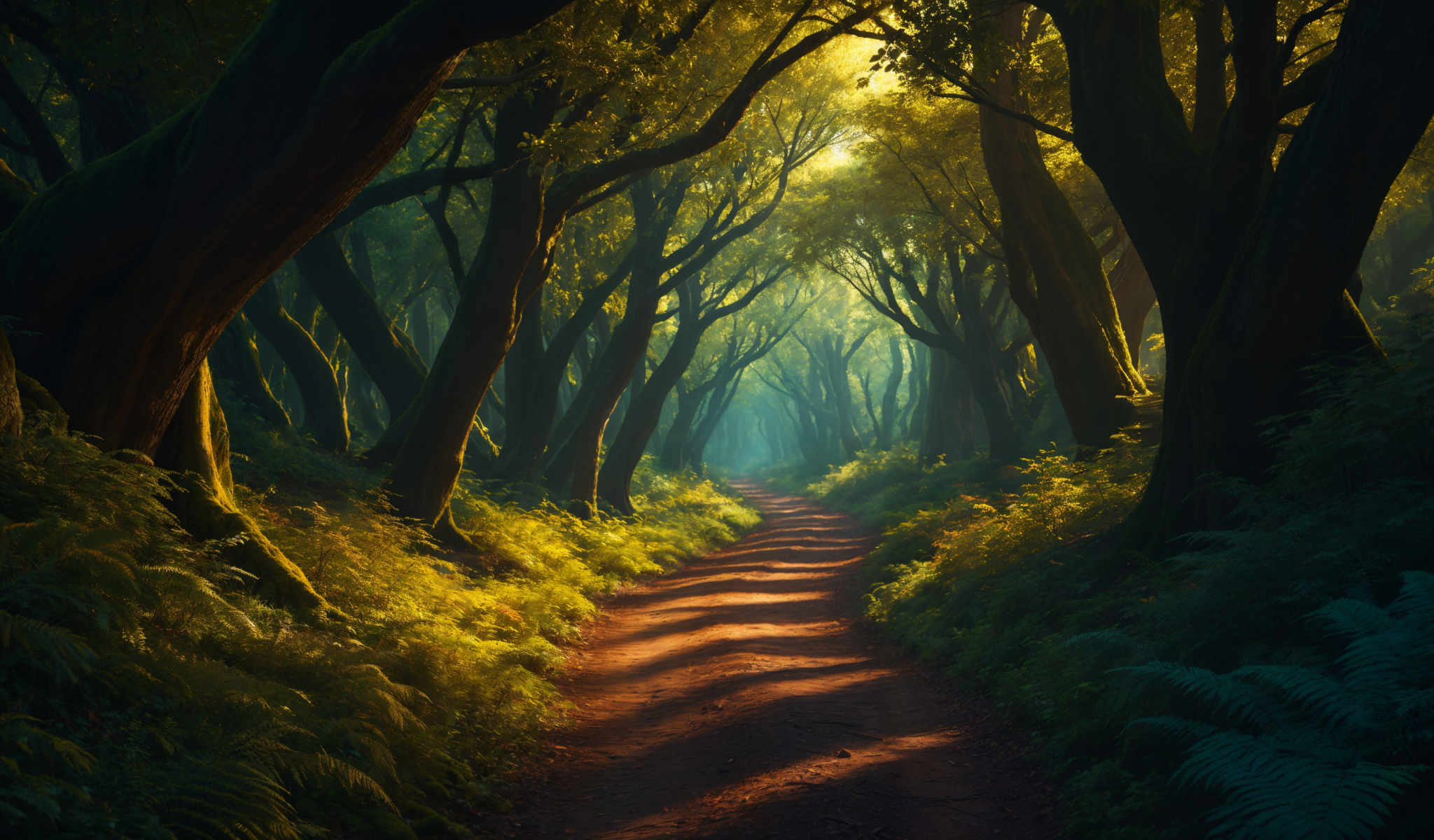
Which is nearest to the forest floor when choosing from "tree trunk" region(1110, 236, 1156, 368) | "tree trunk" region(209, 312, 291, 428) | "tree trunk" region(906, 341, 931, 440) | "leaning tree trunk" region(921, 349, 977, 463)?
"tree trunk" region(209, 312, 291, 428)

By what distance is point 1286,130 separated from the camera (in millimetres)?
7633

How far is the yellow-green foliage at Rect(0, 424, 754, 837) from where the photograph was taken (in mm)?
3057

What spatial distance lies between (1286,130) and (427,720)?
9.11 meters

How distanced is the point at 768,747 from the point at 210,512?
4407 millimetres

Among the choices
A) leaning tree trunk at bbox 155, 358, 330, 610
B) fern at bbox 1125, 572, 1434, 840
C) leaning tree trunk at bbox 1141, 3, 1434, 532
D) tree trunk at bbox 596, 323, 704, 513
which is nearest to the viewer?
fern at bbox 1125, 572, 1434, 840

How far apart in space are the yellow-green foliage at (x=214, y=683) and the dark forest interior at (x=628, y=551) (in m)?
0.03

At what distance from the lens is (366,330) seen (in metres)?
13.9

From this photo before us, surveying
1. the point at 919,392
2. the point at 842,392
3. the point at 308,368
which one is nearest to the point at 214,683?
the point at 308,368

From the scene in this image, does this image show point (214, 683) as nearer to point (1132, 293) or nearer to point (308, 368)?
point (308, 368)

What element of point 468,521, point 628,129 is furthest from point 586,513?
point 628,129

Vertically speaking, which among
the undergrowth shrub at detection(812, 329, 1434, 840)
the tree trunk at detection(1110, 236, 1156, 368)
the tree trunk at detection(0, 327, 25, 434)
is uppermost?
the tree trunk at detection(1110, 236, 1156, 368)

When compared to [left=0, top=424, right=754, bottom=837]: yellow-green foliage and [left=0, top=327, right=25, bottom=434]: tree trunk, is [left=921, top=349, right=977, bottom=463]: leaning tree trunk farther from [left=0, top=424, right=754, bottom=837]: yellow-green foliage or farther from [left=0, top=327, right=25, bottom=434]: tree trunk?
[left=0, top=327, right=25, bottom=434]: tree trunk

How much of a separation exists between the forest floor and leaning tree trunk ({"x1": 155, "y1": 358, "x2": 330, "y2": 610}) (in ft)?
7.30

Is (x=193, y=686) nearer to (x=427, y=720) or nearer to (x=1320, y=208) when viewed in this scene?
(x=427, y=720)
